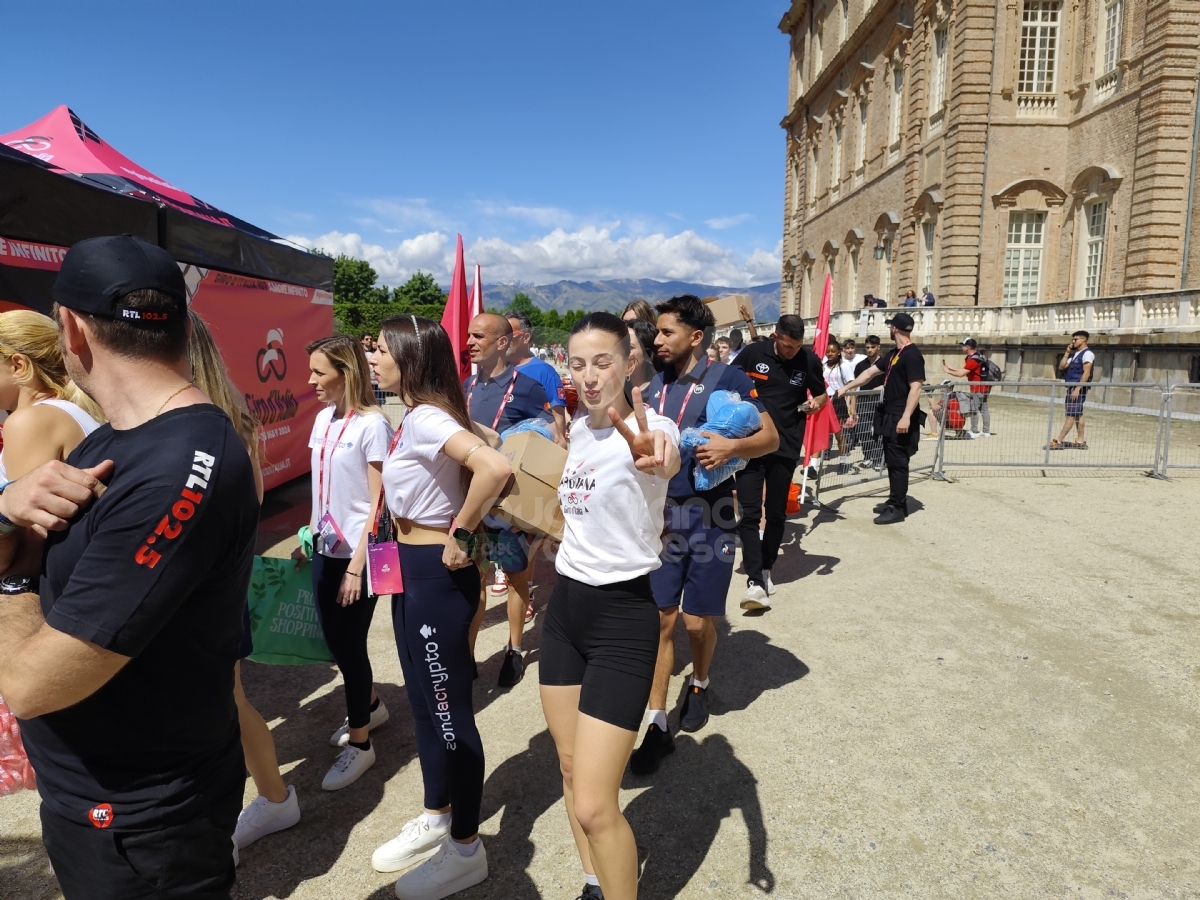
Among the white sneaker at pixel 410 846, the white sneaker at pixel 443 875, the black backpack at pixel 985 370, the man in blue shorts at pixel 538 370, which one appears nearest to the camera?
the white sneaker at pixel 443 875

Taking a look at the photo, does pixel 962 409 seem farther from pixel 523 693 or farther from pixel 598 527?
pixel 598 527

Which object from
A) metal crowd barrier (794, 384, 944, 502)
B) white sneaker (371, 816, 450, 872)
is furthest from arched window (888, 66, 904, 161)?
white sneaker (371, 816, 450, 872)

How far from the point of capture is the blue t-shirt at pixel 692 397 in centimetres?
351

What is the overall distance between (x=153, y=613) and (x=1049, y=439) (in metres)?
11.8

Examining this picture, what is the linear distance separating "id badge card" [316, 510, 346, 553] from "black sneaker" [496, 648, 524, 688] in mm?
1431

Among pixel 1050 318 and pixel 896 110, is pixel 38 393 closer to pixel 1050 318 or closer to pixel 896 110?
pixel 1050 318

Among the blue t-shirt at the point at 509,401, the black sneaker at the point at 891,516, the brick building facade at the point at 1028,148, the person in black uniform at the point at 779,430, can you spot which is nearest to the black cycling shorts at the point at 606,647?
the blue t-shirt at the point at 509,401

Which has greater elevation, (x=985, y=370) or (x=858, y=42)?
(x=858, y=42)

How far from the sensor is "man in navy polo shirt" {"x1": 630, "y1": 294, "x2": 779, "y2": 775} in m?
3.46

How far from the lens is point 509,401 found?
16.1ft

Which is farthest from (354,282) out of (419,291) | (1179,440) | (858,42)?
(1179,440)

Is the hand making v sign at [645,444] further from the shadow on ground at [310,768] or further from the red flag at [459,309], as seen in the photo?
the red flag at [459,309]

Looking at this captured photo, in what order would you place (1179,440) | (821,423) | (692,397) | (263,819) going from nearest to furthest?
(263,819)
(692,397)
(821,423)
(1179,440)

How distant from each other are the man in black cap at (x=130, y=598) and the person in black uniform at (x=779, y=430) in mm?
4082
